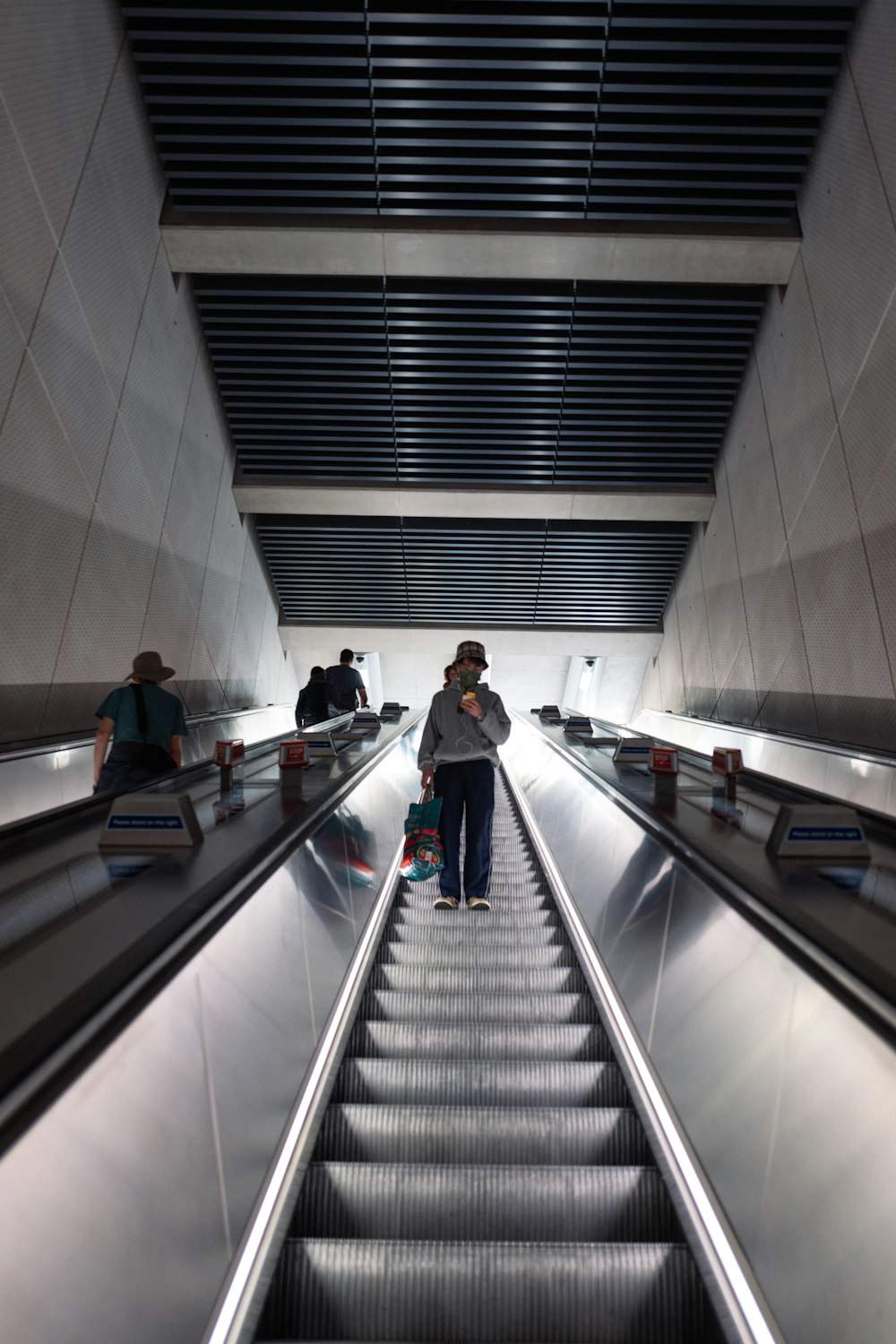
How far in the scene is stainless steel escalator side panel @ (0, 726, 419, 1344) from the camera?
3.51 feet

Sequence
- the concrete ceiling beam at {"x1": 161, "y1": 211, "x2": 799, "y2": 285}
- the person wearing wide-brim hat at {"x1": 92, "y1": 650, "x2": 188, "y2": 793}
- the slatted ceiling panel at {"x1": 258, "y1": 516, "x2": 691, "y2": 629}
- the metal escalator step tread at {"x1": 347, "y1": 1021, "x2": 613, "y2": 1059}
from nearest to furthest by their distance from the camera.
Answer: the metal escalator step tread at {"x1": 347, "y1": 1021, "x2": 613, "y2": 1059}, the person wearing wide-brim hat at {"x1": 92, "y1": 650, "x2": 188, "y2": 793}, the concrete ceiling beam at {"x1": 161, "y1": 211, "x2": 799, "y2": 285}, the slatted ceiling panel at {"x1": 258, "y1": 516, "x2": 691, "y2": 629}

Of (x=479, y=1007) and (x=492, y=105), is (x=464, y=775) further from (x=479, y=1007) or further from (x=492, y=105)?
(x=492, y=105)

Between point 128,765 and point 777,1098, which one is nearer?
point 777,1098

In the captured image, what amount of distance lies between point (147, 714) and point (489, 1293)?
3.26m

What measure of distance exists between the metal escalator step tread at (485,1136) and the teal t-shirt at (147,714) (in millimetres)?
2474

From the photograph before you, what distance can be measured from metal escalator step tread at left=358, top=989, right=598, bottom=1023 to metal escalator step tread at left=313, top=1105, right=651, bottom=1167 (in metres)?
0.83

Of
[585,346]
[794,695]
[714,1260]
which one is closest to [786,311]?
[585,346]

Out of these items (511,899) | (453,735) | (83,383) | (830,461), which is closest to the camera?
(453,735)

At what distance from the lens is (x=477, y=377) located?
10.2 meters

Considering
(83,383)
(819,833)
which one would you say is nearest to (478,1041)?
(819,833)

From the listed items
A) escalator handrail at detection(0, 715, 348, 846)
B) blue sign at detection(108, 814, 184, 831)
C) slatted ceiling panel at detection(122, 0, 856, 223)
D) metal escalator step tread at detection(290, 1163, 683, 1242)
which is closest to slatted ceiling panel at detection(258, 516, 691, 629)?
slatted ceiling panel at detection(122, 0, 856, 223)

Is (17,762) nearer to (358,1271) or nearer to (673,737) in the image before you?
(358,1271)

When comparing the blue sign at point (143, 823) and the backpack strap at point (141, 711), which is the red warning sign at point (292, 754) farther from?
the blue sign at point (143, 823)

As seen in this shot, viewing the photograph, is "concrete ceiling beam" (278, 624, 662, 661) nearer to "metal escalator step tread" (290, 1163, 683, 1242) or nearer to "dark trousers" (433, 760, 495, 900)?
"dark trousers" (433, 760, 495, 900)
